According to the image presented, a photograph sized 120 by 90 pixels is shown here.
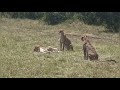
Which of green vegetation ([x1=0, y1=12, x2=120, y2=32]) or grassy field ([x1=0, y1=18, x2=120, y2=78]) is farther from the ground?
green vegetation ([x1=0, y1=12, x2=120, y2=32])

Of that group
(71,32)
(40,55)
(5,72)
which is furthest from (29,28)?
(5,72)

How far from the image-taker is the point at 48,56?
12.1 m

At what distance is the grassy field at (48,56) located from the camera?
32.4 ft

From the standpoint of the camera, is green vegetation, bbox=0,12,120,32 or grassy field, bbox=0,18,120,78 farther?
green vegetation, bbox=0,12,120,32

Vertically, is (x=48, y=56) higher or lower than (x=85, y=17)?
lower

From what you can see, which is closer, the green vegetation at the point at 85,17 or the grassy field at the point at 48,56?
the grassy field at the point at 48,56

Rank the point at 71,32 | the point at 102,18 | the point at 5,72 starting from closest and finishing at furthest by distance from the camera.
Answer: the point at 5,72
the point at 71,32
the point at 102,18

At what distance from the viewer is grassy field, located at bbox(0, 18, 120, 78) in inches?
389

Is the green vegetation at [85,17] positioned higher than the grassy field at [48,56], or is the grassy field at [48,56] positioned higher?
the green vegetation at [85,17]

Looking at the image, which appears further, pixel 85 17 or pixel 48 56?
pixel 85 17
